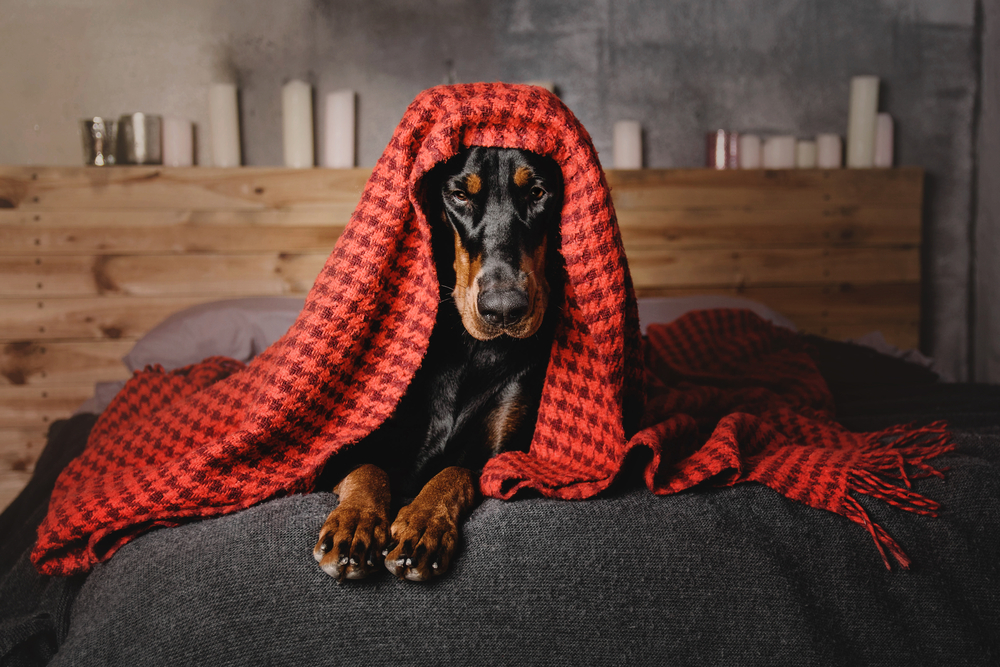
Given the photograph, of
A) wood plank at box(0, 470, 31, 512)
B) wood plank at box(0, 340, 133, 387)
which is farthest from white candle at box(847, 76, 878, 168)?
wood plank at box(0, 470, 31, 512)

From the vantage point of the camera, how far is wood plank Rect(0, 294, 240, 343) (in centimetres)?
279

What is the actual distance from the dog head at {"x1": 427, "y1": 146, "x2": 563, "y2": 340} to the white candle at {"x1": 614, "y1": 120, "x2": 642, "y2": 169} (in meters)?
2.07

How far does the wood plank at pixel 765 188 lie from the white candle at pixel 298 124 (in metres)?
1.47

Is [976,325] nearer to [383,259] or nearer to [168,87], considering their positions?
[383,259]

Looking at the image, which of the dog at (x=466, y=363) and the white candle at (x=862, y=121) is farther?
the white candle at (x=862, y=121)

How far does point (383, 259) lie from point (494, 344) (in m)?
0.33

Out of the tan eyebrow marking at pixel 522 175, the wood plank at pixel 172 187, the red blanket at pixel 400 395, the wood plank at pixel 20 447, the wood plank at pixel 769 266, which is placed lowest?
the wood plank at pixel 20 447

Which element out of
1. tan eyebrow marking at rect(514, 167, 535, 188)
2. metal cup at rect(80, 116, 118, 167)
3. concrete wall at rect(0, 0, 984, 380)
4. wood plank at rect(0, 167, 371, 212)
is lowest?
tan eyebrow marking at rect(514, 167, 535, 188)

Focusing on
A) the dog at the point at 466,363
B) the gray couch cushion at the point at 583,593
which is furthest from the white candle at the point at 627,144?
the gray couch cushion at the point at 583,593

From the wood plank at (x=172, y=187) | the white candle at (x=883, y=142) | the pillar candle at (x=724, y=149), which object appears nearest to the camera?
the wood plank at (x=172, y=187)

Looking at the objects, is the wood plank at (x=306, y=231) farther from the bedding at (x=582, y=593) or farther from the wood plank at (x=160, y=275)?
the bedding at (x=582, y=593)

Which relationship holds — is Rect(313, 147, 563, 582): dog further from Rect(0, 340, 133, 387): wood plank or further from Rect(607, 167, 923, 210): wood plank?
Result: Rect(0, 340, 133, 387): wood plank

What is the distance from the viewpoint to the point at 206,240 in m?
2.89

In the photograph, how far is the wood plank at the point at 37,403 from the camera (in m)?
2.84
